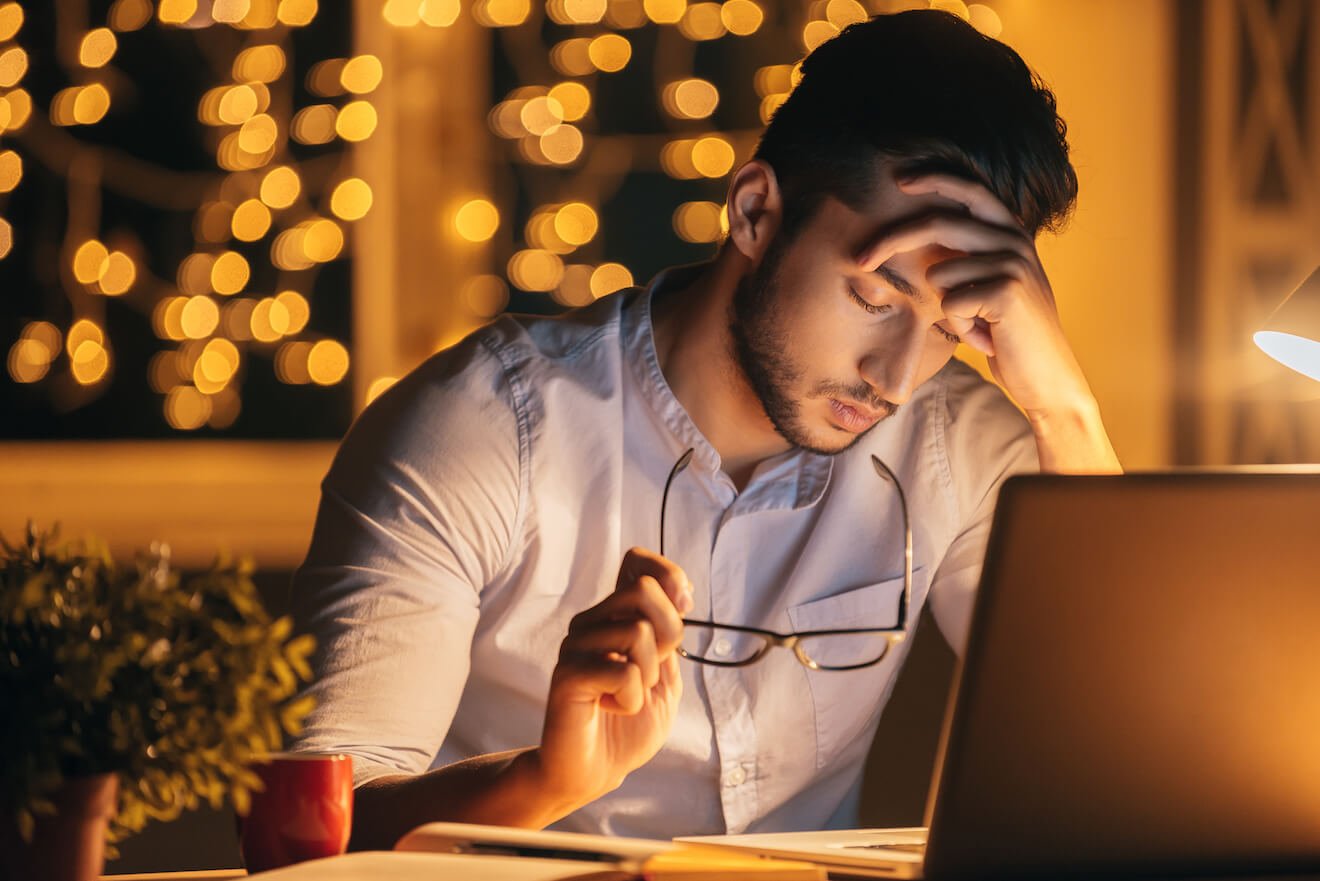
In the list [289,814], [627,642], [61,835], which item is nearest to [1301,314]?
[627,642]

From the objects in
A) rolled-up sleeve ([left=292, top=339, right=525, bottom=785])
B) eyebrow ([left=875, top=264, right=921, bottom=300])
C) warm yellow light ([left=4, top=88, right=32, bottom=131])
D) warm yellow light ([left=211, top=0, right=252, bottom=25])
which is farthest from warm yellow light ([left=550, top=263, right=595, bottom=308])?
eyebrow ([left=875, top=264, right=921, bottom=300])

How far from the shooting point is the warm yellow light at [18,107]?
316cm

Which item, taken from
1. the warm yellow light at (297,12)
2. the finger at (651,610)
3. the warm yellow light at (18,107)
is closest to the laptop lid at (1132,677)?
the finger at (651,610)

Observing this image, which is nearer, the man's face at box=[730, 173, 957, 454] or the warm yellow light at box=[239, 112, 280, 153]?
the man's face at box=[730, 173, 957, 454]

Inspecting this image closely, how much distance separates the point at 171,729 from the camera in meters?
0.81

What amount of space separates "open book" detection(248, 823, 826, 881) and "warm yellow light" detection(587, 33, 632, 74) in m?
2.62

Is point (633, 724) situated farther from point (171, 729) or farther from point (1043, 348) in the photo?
point (1043, 348)

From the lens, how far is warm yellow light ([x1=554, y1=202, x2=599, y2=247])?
335 centimetres

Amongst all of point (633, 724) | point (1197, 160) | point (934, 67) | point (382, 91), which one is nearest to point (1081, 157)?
point (1197, 160)

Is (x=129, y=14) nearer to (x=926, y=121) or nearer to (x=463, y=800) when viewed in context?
(x=926, y=121)

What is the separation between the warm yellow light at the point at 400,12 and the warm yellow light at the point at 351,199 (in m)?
0.34

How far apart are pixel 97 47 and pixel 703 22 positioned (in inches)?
50.7

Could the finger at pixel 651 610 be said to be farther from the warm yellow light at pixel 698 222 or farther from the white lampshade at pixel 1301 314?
the warm yellow light at pixel 698 222

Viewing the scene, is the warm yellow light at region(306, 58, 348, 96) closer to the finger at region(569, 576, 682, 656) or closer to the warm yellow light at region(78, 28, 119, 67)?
the warm yellow light at region(78, 28, 119, 67)
